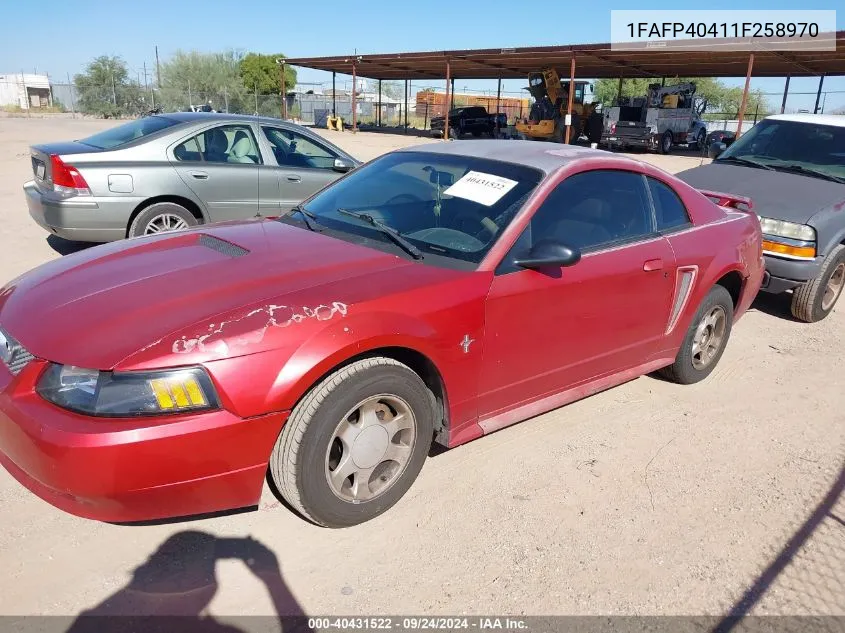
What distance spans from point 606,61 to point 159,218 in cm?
2458

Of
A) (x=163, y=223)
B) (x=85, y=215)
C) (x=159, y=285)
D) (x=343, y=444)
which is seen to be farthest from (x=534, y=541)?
(x=85, y=215)

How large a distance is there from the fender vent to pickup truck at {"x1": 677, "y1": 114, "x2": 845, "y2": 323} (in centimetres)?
475

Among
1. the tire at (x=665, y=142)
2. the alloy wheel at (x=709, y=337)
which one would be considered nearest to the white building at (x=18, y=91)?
the tire at (x=665, y=142)

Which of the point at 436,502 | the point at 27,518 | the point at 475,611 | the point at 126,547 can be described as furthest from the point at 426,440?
the point at 27,518

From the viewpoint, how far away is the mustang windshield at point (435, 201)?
10.6 feet

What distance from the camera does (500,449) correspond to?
3557 millimetres

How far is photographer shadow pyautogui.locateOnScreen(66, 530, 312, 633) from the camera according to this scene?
2.25 meters

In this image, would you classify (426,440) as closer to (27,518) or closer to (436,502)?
(436,502)

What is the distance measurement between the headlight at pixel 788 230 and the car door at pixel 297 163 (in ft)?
14.1

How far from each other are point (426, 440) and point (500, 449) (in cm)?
75

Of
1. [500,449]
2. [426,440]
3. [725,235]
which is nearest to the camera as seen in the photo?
[426,440]

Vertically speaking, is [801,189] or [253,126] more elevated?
[253,126]

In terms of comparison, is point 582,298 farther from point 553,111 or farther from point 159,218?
point 553,111

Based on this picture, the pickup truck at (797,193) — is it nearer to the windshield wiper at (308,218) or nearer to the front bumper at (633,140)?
the windshield wiper at (308,218)
